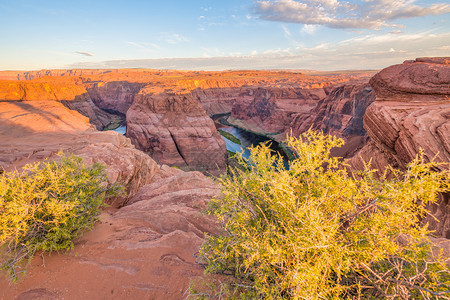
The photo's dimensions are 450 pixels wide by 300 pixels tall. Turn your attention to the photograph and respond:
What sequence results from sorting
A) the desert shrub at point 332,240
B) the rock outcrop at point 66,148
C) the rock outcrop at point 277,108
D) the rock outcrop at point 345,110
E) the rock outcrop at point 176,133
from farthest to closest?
the rock outcrop at point 277,108 → the rock outcrop at point 176,133 → the rock outcrop at point 345,110 → the rock outcrop at point 66,148 → the desert shrub at point 332,240

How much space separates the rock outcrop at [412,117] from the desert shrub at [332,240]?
937 cm

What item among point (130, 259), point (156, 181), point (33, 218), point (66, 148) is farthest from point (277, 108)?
point (33, 218)

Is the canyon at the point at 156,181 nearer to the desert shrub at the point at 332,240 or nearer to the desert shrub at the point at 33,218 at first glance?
the desert shrub at the point at 33,218

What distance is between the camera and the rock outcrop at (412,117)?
10.6 m

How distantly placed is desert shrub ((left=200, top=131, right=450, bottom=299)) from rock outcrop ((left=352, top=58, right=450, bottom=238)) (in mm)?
9370

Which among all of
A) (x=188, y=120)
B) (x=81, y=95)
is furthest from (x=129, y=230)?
(x=81, y=95)

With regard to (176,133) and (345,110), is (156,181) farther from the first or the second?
(345,110)

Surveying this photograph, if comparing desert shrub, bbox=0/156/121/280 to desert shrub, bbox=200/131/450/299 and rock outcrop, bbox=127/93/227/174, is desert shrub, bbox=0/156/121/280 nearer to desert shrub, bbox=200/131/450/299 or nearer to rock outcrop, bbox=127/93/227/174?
desert shrub, bbox=200/131/450/299

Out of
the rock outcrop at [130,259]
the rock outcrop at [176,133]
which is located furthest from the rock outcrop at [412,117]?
the rock outcrop at [176,133]

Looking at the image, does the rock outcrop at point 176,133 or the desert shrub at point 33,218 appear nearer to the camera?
the desert shrub at point 33,218

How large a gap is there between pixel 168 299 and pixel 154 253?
179 cm

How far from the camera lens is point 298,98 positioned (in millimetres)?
71375

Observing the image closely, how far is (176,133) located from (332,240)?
43.7 m

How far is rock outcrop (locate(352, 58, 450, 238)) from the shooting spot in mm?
10570
